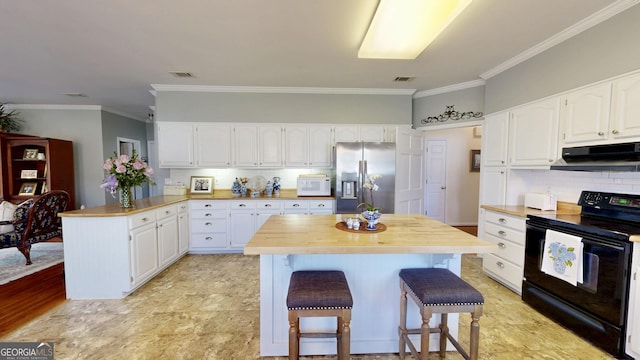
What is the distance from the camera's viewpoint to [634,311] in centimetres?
174

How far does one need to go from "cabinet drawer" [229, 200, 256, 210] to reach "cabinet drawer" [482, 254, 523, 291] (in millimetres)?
3279

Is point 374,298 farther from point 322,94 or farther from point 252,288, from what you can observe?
point 322,94

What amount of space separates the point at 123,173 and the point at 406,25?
315 cm

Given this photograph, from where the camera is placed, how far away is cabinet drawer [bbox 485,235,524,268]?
8.52 ft

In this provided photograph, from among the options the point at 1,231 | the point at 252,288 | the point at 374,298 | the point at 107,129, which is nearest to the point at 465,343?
the point at 374,298

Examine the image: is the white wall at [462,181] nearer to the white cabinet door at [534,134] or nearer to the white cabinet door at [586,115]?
the white cabinet door at [534,134]

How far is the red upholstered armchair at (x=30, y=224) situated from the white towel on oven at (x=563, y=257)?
5.86 metres

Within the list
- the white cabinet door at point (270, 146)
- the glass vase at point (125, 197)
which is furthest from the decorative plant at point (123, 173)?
the white cabinet door at point (270, 146)

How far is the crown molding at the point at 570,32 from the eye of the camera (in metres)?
2.03

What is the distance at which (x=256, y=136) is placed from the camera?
4.23 metres

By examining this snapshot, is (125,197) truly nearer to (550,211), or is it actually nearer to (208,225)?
(208,225)

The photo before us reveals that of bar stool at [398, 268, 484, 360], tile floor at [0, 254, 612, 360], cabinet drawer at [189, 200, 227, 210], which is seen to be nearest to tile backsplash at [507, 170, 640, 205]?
tile floor at [0, 254, 612, 360]

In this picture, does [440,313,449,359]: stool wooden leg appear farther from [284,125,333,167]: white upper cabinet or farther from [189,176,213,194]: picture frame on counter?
[189,176,213,194]: picture frame on counter

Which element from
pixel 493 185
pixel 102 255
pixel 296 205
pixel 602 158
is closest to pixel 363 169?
pixel 296 205
